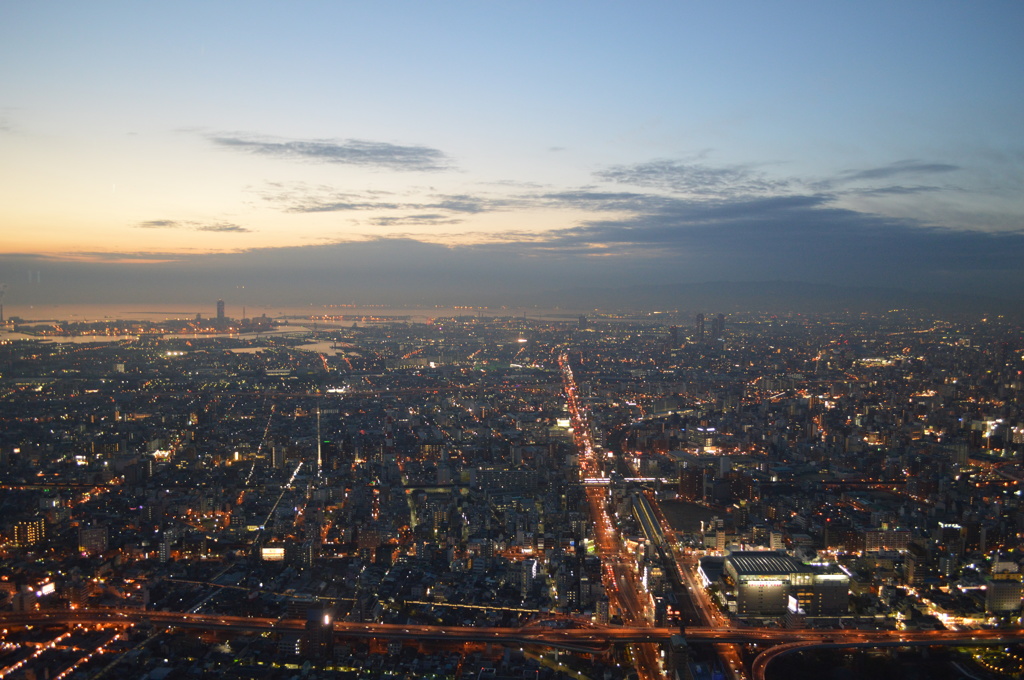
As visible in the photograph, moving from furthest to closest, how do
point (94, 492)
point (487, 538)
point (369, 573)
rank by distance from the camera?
1. point (94, 492)
2. point (487, 538)
3. point (369, 573)

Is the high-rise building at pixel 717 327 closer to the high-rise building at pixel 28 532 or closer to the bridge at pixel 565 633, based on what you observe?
the bridge at pixel 565 633

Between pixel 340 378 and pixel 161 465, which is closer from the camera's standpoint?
pixel 161 465

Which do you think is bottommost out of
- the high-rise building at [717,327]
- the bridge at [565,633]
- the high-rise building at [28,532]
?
the bridge at [565,633]

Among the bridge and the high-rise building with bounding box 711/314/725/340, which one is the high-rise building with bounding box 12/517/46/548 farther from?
the high-rise building with bounding box 711/314/725/340

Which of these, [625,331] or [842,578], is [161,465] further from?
[625,331]

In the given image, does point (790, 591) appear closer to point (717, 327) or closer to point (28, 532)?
point (28, 532)

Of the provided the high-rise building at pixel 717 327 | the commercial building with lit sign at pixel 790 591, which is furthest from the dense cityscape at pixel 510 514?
the high-rise building at pixel 717 327

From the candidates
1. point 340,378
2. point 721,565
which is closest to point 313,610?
point 721,565

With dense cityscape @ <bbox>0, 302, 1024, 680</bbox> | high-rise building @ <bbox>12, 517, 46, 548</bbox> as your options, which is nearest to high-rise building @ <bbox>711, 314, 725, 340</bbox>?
dense cityscape @ <bbox>0, 302, 1024, 680</bbox>
